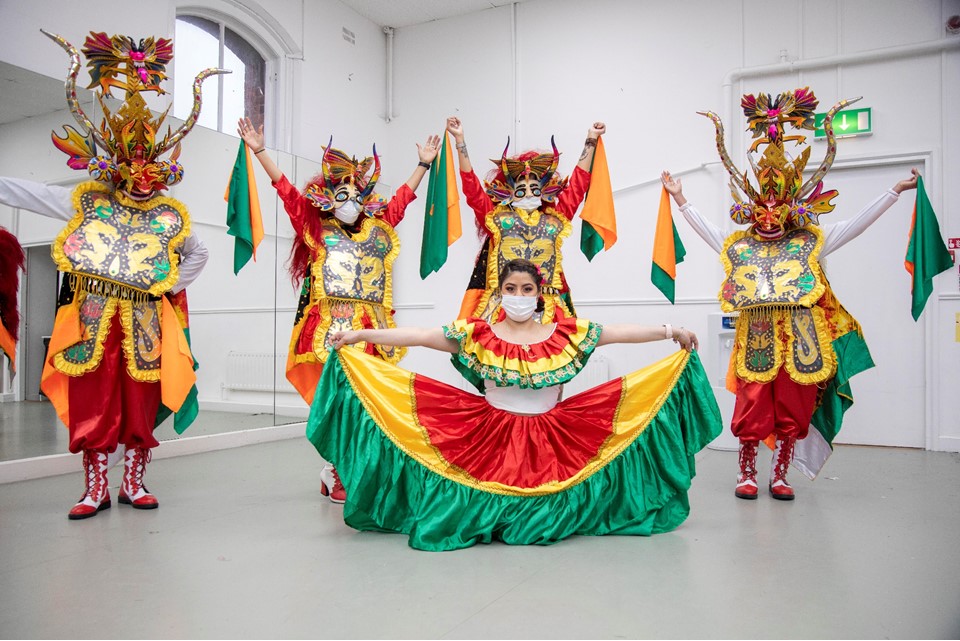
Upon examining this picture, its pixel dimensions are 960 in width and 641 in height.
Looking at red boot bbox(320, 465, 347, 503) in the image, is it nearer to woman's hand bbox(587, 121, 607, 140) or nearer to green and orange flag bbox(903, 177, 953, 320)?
woman's hand bbox(587, 121, 607, 140)

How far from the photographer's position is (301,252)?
144 inches

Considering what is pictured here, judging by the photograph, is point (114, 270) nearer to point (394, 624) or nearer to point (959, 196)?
point (394, 624)

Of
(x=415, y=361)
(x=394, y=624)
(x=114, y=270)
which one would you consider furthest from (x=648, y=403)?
(x=415, y=361)

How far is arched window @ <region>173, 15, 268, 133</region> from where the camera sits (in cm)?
555

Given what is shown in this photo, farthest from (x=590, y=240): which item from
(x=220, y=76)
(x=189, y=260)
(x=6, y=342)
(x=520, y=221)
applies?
(x=220, y=76)

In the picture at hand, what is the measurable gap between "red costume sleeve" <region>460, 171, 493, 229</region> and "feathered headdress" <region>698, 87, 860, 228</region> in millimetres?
1237

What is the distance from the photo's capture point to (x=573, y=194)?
12.6 feet

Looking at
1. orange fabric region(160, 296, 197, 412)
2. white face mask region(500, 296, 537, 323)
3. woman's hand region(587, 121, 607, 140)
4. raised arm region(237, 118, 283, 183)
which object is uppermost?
woman's hand region(587, 121, 607, 140)


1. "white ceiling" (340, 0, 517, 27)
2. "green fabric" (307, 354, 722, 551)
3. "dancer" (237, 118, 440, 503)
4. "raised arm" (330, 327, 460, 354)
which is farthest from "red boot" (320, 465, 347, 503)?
"white ceiling" (340, 0, 517, 27)

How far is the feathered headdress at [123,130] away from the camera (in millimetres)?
3123

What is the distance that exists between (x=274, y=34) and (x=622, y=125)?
304cm

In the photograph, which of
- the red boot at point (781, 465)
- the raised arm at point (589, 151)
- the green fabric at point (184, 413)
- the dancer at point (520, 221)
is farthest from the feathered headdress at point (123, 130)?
the red boot at point (781, 465)

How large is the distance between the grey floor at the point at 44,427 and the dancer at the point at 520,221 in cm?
251

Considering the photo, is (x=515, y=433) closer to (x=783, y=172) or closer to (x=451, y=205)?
(x=451, y=205)
